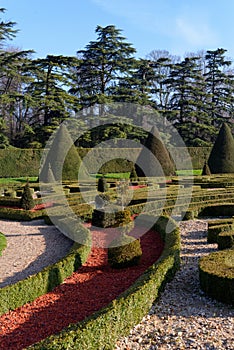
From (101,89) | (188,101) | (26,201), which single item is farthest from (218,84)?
(26,201)

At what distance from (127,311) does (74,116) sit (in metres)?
32.8

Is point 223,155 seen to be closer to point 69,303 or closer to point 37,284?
point 37,284

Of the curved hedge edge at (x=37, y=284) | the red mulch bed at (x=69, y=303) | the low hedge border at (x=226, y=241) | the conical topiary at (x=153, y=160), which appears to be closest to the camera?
the red mulch bed at (x=69, y=303)

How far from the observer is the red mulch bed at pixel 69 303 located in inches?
218

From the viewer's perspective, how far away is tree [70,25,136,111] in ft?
128

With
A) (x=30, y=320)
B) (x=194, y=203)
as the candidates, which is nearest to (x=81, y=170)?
(x=194, y=203)

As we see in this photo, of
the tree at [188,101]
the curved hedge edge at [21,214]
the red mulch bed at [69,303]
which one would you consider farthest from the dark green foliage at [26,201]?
the tree at [188,101]

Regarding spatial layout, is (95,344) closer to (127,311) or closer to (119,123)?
(127,311)

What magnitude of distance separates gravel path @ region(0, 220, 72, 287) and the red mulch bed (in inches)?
44.1

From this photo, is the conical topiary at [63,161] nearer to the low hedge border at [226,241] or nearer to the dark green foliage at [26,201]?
the dark green foliage at [26,201]

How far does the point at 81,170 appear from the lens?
23641 millimetres

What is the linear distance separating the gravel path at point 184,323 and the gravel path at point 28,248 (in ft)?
10.8

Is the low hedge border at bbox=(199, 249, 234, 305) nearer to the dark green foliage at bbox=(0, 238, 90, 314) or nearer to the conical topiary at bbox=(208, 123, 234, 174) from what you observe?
the dark green foliage at bbox=(0, 238, 90, 314)

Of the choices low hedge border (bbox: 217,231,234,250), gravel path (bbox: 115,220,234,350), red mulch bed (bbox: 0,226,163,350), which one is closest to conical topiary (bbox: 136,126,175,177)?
low hedge border (bbox: 217,231,234,250)
